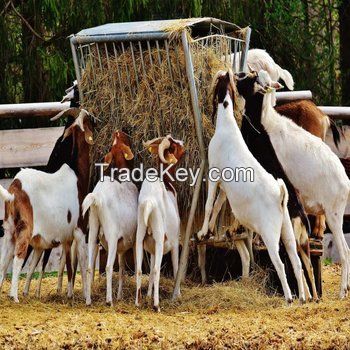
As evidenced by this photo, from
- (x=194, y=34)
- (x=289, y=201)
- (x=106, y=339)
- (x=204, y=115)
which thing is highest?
(x=194, y=34)

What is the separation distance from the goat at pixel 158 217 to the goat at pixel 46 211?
0.64 meters

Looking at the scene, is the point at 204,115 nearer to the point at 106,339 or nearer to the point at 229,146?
the point at 229,146

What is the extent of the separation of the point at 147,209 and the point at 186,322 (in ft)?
3.34

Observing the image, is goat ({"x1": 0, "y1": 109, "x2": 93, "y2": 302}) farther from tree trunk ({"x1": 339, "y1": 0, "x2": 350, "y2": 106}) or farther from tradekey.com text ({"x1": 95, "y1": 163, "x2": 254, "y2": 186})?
tree trunk ({"x1": 339, "y1": 0, "x2": 350, "y2": 106})

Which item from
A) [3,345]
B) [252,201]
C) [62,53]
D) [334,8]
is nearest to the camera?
[3,345]

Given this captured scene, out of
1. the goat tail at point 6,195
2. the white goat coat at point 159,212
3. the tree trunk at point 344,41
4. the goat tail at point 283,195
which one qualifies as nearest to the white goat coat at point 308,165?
the goat tail at point 283,195

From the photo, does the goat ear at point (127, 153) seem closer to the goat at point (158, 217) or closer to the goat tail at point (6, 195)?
the goat at point (158, 217)

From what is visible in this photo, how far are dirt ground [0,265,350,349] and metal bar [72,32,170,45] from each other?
2045 mm

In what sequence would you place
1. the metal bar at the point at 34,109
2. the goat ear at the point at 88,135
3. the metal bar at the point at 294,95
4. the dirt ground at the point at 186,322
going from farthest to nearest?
the metal bar at the point at 294,95 < the metal bar at the point at 34,109 < the goat ear at the point at 88,135 < the dirt ground at the point at 186,322

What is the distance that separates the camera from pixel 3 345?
7805mm

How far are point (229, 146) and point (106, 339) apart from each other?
2282mm

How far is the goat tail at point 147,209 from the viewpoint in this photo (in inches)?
361

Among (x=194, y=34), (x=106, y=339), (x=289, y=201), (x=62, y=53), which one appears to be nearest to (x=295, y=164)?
(x=289, y=201)

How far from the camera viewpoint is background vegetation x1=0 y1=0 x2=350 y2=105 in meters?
13.5
